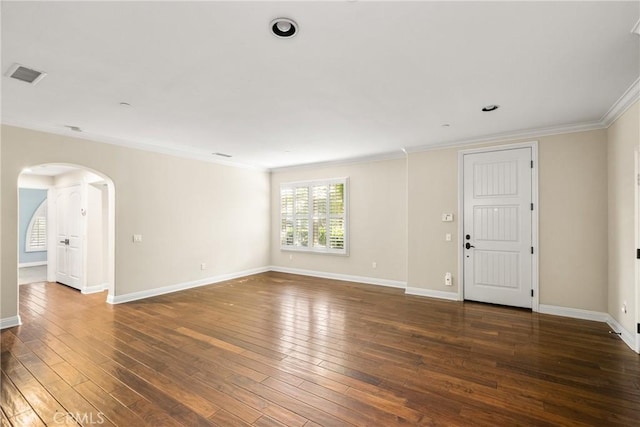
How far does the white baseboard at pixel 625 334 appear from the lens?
3134 mm

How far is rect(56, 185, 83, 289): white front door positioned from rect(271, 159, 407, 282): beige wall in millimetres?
4908

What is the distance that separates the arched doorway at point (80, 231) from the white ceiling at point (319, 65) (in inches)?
78.7

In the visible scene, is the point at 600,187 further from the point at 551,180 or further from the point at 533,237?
the point at 533,237

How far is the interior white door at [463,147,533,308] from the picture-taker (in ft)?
14.9

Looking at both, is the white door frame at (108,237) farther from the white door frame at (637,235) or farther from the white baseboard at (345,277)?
the white door frame at (637,235)

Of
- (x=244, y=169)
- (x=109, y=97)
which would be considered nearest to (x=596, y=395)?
(x=109, y=97)

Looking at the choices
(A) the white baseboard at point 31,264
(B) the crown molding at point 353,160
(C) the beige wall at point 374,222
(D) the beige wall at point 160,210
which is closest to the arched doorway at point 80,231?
(D) the beige wall at point 160,210

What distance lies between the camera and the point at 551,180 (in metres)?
4.37

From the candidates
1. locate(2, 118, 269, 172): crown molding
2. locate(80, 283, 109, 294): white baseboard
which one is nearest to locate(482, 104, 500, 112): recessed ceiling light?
locate(2, 118, 269, 172): crown molding

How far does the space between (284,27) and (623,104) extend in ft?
12.7

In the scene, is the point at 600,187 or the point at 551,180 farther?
the point at 551,180

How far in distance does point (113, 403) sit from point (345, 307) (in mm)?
3134

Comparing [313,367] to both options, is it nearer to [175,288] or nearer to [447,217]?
[447,217]

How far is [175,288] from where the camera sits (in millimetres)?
5762
